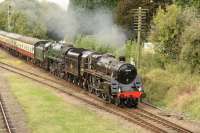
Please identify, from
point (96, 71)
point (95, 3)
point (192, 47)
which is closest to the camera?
point (96, 71)

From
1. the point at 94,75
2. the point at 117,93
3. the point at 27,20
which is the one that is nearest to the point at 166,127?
the point at 117,93

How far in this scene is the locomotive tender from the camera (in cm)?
2870

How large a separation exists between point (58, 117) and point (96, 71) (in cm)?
778

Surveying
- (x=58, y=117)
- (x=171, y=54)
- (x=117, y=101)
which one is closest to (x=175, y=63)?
(x=171, y=54)

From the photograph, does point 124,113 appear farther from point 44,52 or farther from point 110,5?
point 110,5

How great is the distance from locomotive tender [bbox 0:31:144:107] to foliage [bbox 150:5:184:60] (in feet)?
20.3

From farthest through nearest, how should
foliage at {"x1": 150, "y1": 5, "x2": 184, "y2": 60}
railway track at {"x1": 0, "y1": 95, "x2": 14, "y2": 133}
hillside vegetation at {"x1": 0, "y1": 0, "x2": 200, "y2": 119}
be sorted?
1. foliage at {"x1": 150, "y1": 5, "x2": 184, "y2": 60}
2. hillside vegetation at {"x1": 0, "y1": 0, "x2": 200, "y2": 119}
3. railway track at {"x1": 0, "y1": 95, "x2": 14, "y2": 133}

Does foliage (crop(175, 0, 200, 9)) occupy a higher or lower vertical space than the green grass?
higher

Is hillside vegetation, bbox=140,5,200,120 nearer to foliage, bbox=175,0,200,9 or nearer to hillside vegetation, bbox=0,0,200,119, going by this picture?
hillside vegetation, bbox=0,0,200,119

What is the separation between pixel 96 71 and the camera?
31.9 m

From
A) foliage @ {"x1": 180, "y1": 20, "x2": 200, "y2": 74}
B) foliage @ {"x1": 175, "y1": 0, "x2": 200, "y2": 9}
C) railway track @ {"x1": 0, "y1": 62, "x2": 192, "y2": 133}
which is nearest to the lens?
railway track @ {"x1": 0, "y1": 62, "x2": 192, "y2": 133}

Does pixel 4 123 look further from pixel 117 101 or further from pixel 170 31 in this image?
pixel 170 31

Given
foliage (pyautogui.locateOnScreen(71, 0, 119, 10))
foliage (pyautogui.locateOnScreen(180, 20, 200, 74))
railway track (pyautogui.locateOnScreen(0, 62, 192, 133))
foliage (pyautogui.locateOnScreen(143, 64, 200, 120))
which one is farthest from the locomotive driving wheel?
foliage (pyautogui.locateOnScreen(71, 0, 119, 10))

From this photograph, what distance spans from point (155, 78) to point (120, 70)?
581cm
